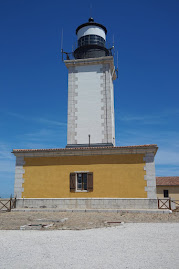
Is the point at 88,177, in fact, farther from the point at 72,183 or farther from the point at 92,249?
the point at 92,249

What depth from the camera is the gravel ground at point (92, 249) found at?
4.64m

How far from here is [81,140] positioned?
1762 cm

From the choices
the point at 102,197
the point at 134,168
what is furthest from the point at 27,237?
the point at 134,168

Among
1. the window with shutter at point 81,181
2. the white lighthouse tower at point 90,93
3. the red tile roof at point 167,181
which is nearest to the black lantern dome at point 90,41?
the white lighthouse tower at point 90,93

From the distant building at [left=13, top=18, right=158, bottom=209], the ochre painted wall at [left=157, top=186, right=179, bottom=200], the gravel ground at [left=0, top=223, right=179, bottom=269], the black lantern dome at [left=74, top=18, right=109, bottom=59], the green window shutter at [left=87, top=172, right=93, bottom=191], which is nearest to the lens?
the gravel ground at [left=0, top=223, right=179, bottom=269]

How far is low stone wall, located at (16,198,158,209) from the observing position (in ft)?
44.5

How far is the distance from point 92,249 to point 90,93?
14072 millimetres

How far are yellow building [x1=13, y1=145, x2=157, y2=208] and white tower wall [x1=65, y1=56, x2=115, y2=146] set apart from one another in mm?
2939

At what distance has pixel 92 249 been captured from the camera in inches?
224

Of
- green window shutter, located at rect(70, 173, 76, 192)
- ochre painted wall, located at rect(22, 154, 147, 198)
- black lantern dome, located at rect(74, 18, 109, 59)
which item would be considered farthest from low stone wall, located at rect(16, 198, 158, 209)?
black lantern dome, located at rect(74, 18, 109, 59)

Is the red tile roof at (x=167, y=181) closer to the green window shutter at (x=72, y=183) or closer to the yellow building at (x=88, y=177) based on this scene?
the yellow building at (x=88, y=177)

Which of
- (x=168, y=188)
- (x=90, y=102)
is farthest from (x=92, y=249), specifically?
(x=168, y=188)

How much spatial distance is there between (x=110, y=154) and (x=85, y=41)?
10601 millimetres

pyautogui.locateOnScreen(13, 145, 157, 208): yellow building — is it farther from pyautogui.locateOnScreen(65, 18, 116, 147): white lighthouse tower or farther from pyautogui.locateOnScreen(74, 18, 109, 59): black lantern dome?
pyautogui.locateOnScreen(74, 18, 109, 59): black lantern dome
